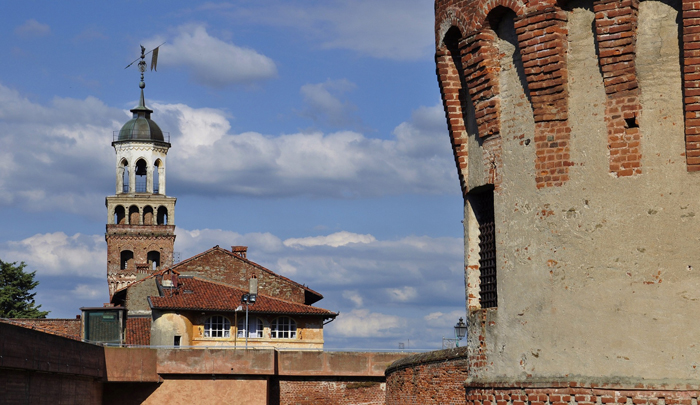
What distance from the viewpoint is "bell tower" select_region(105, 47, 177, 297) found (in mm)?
76688

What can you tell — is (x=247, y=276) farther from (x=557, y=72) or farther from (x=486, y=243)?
(x=557, y=72)

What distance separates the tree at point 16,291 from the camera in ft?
224

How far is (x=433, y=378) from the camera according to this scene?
21.1m

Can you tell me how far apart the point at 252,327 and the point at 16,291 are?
1034 inches

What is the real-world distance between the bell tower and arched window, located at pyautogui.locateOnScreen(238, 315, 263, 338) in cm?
2584

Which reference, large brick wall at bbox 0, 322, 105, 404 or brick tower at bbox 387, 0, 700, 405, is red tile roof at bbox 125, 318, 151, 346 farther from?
brick tower at bbox 387, 0, 700, 405

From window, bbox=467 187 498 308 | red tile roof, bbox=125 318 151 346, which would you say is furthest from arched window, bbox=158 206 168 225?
window, bbox=467 187 498 308

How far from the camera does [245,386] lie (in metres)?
37.8

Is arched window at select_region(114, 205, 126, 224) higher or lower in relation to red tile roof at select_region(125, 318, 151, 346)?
higher

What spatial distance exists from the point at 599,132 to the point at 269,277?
4223 cm

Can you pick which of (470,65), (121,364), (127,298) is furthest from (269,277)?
(470,65)

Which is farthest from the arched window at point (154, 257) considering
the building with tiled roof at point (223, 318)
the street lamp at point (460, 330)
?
the street lamp at point (460, 330)

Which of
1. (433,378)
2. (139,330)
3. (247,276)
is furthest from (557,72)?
(247,276)

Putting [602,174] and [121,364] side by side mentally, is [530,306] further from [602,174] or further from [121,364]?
[121,364]
